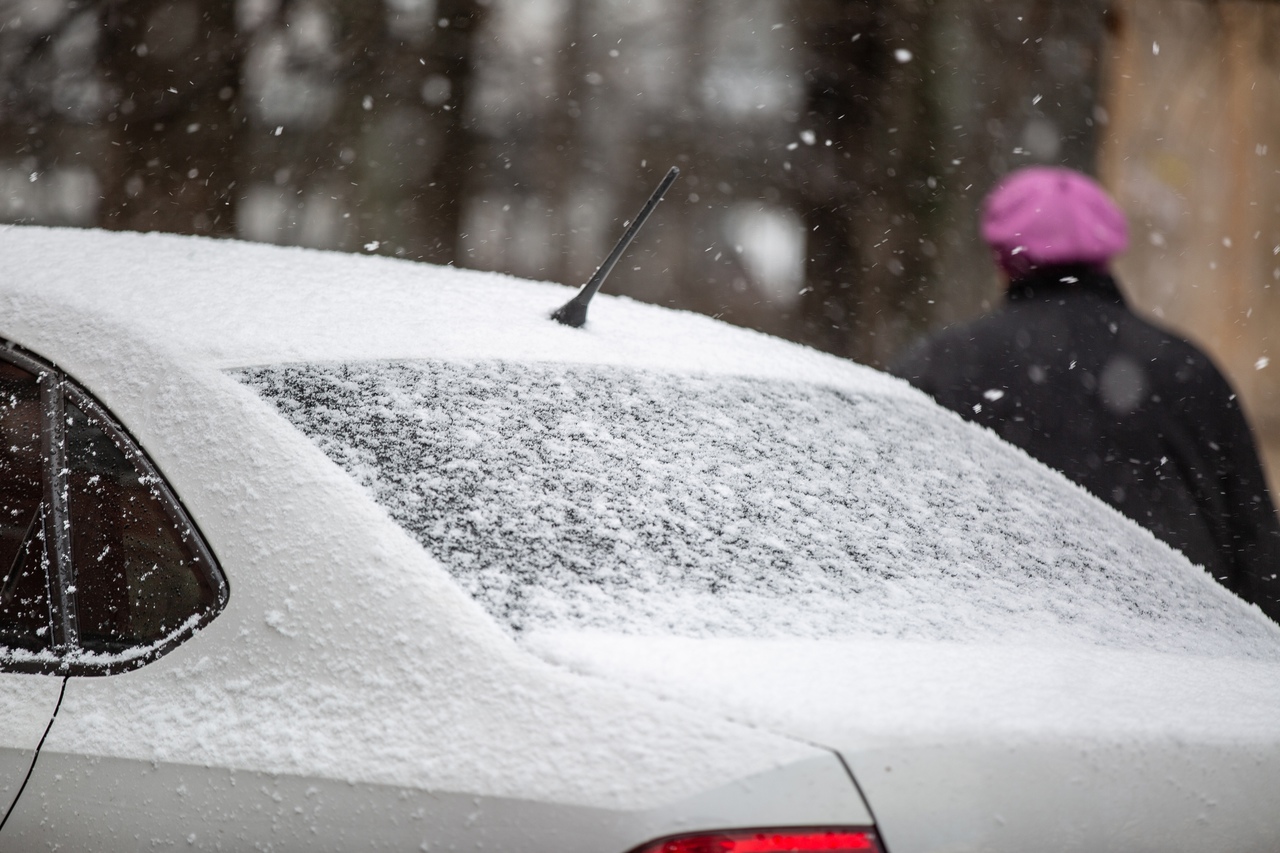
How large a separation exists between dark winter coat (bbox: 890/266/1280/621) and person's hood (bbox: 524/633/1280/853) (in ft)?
5.71

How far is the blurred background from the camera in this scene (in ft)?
26.3

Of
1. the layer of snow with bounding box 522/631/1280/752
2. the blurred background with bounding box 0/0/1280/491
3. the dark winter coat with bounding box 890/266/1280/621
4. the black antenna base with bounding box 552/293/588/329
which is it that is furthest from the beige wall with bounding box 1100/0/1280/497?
the layer of snow with bounding box 522/631/1280/752

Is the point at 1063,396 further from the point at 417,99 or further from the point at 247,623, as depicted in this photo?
the point at 417,99

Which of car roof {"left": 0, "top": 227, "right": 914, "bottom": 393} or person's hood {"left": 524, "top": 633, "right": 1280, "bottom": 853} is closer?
person's hood {"left": 524, "top": 633, "right": 1280, "bottom": 853}

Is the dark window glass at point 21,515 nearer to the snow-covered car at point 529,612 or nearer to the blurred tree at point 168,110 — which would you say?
the snow-covered car at point 529,612

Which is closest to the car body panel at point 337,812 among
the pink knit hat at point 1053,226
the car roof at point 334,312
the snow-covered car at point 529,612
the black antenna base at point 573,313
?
the snow-covered car at point 529,612

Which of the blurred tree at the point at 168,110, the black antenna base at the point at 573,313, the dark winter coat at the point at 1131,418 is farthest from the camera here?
the blurred tree at the point at 168,110

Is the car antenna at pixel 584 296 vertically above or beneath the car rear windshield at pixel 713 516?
above

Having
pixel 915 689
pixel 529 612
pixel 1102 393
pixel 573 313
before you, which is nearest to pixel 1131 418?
pixel 1102 393

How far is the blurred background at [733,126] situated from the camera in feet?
26.3

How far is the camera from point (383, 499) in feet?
5.05

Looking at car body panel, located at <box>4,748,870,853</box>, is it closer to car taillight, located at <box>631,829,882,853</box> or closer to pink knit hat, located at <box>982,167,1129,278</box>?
car taillight, located at <box>631,829,882,853</box>

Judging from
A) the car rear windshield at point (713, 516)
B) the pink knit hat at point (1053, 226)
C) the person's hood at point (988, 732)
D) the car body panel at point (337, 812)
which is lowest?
the car body panel at point (337, 812)

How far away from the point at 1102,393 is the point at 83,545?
2499 mm
